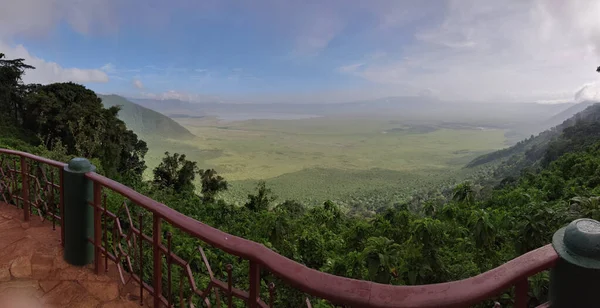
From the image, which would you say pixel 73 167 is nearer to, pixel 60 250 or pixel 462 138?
pixel 60 250

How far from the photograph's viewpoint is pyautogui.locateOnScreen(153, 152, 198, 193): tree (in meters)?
24.0

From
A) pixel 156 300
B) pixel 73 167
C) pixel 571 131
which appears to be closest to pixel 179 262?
pixel 156 300

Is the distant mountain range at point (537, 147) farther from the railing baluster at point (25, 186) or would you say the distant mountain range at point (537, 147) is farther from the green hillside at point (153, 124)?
the green hillside at point (153, 124)

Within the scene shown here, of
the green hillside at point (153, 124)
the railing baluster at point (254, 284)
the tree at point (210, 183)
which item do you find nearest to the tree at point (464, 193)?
the railing baluster at point (254, 284)

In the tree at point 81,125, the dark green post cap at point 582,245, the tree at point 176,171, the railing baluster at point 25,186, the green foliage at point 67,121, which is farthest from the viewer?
the tree at point 176,171

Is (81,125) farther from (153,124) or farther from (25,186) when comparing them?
(153,124)

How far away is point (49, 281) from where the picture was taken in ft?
9.31

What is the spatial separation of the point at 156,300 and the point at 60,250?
142 cm

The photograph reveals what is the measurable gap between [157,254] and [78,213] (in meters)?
1.08

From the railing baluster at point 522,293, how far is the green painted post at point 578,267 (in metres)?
0.12

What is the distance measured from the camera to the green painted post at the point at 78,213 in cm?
283

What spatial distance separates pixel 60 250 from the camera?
10.6 feet

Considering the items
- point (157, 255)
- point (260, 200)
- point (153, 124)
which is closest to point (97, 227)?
point (157, 255)

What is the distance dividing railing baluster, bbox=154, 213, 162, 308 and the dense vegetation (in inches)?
15.0
